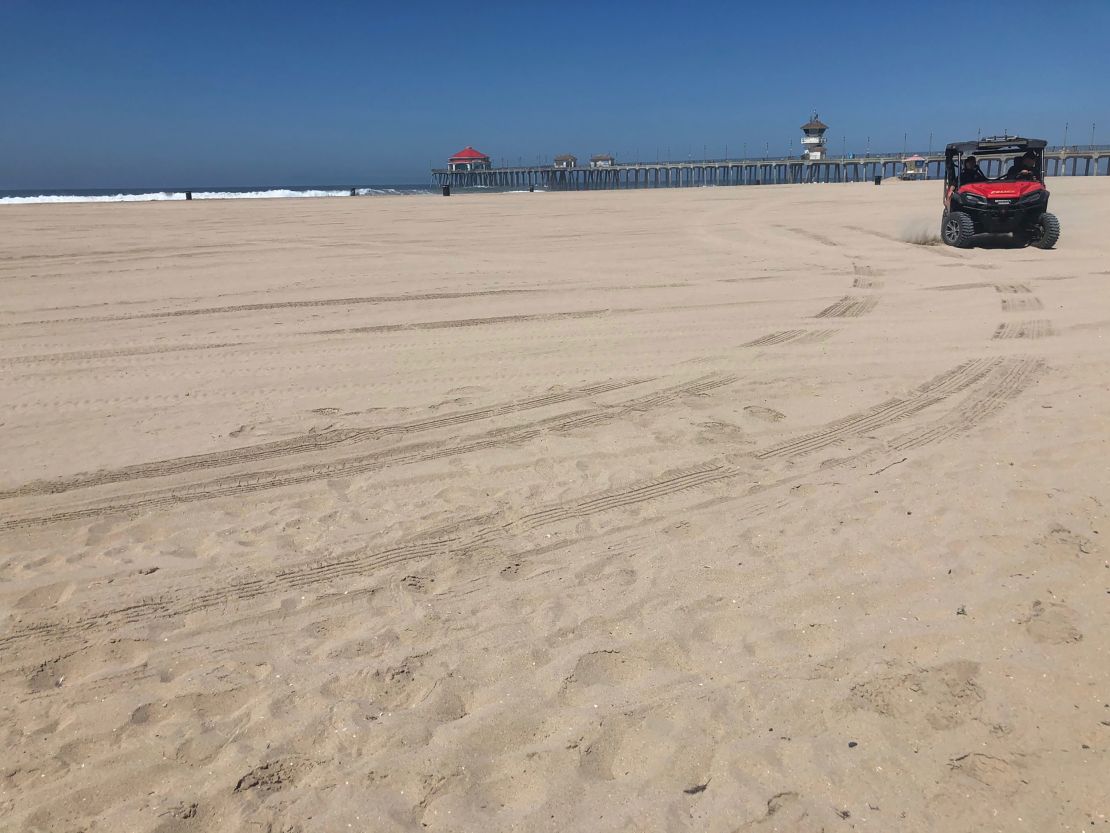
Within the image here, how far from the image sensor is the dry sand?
2361 mm

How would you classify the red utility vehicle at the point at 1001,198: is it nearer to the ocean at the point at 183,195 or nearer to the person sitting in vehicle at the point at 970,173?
the person sitting in vehicle at the point at 970,173

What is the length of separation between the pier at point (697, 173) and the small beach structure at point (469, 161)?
1.62 ft

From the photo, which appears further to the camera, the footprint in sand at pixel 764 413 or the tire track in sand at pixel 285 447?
the footprint in sand at pixel 764 413

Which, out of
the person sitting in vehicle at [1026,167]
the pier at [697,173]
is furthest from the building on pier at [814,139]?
the person sitting in vehicle at [1026,167]

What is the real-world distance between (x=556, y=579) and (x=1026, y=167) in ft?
47.1

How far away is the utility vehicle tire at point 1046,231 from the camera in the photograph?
526 inches

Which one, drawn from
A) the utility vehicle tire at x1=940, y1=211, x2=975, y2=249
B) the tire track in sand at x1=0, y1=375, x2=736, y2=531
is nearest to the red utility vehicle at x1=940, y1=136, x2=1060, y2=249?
the utility vehicle tire at x1=940, y1=211, x2=975, y2=249

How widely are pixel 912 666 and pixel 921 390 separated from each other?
354 cm

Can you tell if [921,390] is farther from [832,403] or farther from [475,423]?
[475,423]

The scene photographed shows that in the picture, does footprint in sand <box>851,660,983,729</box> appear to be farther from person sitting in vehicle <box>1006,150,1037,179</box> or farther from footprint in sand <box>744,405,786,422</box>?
person sitting in vehicle <box>1006,150,1037,179</box>

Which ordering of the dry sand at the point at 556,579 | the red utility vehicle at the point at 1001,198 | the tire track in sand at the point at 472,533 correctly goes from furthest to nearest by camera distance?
the red utility vehicle at the point at 1001,198, the tire track in sand at the point at 472,533, the dry sand at the point at 556,579

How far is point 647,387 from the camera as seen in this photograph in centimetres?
599

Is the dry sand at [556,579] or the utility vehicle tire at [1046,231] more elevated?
the utility vehicle tire at [1046,231]

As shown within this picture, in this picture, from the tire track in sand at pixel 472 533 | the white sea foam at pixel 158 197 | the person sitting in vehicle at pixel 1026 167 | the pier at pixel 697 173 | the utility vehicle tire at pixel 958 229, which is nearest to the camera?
the tire track in sand at pixel 472 533
